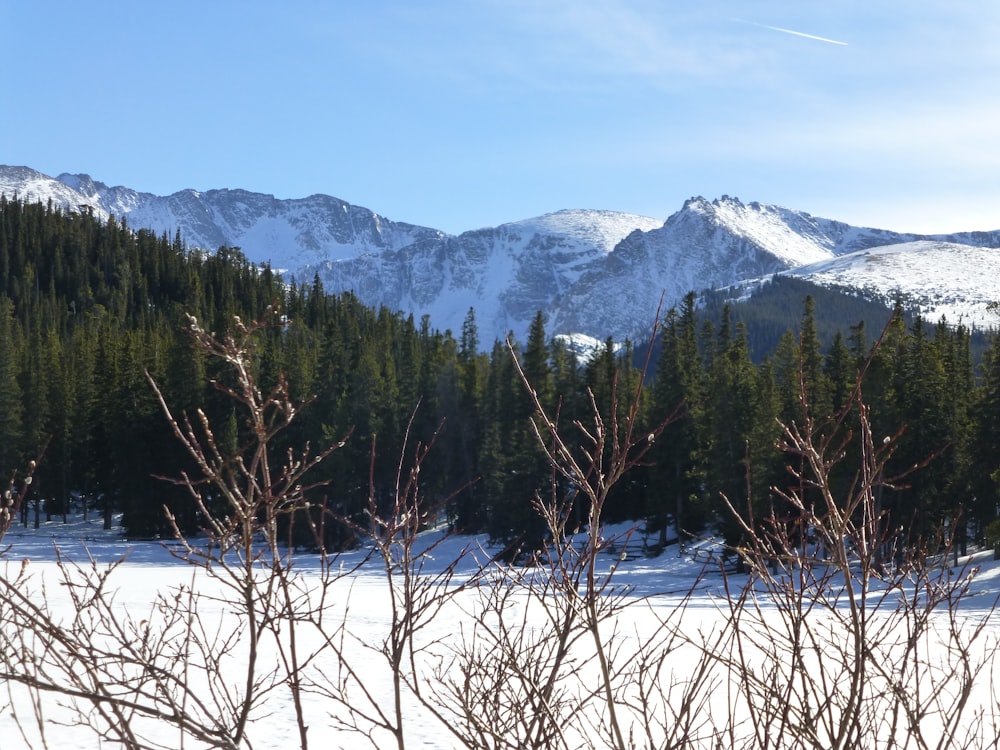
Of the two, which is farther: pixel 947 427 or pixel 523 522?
pixel 523 522

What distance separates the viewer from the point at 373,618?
63.4ft

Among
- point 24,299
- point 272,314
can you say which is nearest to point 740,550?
point 272,314

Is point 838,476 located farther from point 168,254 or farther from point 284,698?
point 168,254

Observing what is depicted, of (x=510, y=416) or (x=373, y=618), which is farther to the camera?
(x=510, y=416)

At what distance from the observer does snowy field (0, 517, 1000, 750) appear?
13.7 ft

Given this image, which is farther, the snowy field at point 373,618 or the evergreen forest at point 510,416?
the evergreen forest at point 510,416

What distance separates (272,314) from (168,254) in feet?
375

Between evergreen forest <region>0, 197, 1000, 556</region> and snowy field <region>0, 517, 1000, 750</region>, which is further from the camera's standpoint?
evergreen forest <region>0, 197, 1000, 556</region>

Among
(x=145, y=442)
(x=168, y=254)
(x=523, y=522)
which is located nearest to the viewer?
(x=523, y=522)

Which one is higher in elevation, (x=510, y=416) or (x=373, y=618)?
(x=510, y=416)

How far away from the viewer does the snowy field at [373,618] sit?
13.7 feet

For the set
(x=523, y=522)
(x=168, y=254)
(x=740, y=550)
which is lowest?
(x=523, y=522)

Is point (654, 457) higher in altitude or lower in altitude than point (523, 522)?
higher

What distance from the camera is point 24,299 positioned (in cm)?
→ 9006
